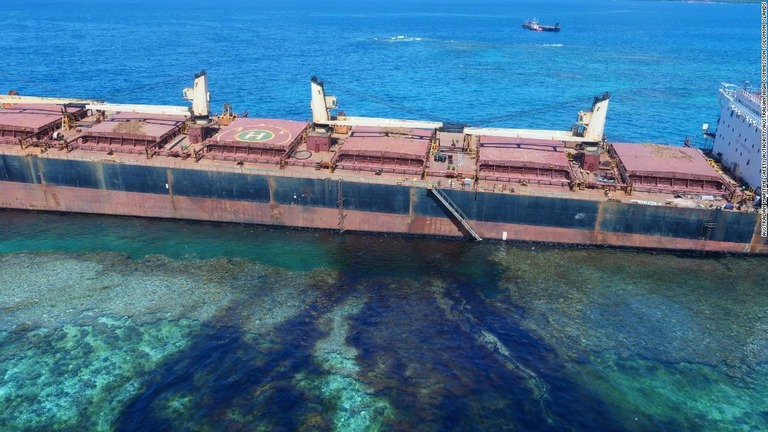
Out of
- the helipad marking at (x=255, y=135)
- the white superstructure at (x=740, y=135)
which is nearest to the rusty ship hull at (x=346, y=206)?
the helipad marking at (x=255, y=135)

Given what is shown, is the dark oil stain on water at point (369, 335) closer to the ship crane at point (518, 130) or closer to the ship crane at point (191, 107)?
the ship crane at point (518, 130)

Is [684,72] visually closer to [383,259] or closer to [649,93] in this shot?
[649,93]

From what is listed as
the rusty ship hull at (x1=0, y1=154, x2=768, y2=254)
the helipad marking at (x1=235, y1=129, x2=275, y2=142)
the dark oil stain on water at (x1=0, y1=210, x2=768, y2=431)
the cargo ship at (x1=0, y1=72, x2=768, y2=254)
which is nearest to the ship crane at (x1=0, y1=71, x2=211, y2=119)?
the cargo ship at (x1=0, y1=72, x2=768, y2=254)

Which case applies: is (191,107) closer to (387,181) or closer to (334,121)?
(334,121)

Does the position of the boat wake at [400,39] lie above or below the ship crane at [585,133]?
above

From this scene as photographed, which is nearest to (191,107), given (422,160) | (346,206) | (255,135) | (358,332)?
(255,135)
